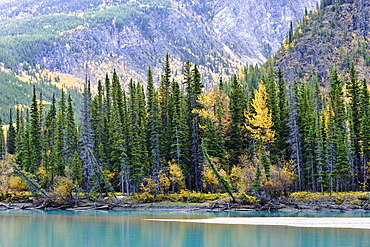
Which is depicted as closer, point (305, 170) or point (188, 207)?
point (188, 207)

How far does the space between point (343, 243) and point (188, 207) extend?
4254 cm

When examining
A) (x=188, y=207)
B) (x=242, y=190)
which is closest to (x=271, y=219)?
(x=242, y=190)

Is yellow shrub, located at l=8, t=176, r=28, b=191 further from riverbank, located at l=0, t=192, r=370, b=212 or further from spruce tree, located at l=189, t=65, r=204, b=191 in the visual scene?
spruce tree, located at l=189, t=65, r=204, b=191

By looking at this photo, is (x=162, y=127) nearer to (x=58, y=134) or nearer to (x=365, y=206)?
(x=58, y=134)

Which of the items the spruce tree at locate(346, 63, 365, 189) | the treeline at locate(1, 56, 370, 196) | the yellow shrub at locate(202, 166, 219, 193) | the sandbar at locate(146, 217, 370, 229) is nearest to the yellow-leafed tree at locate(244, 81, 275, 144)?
the treeline at locate(1, 56, 370, 196)

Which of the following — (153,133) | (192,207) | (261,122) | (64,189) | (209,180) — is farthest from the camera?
(153,133)

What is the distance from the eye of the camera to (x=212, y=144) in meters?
89.4

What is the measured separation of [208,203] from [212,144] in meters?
14.3

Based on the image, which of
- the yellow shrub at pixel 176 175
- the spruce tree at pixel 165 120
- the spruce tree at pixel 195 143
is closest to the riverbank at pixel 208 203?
the yellow shrub at pixel 176 175

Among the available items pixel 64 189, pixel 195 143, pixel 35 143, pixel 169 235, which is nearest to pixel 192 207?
pixel 195 143

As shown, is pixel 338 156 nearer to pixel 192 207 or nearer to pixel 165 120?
pixel 192 207

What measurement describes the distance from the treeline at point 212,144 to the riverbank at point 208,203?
278cm

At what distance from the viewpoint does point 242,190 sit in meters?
75.9

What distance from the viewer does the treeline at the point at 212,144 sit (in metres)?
81.3
